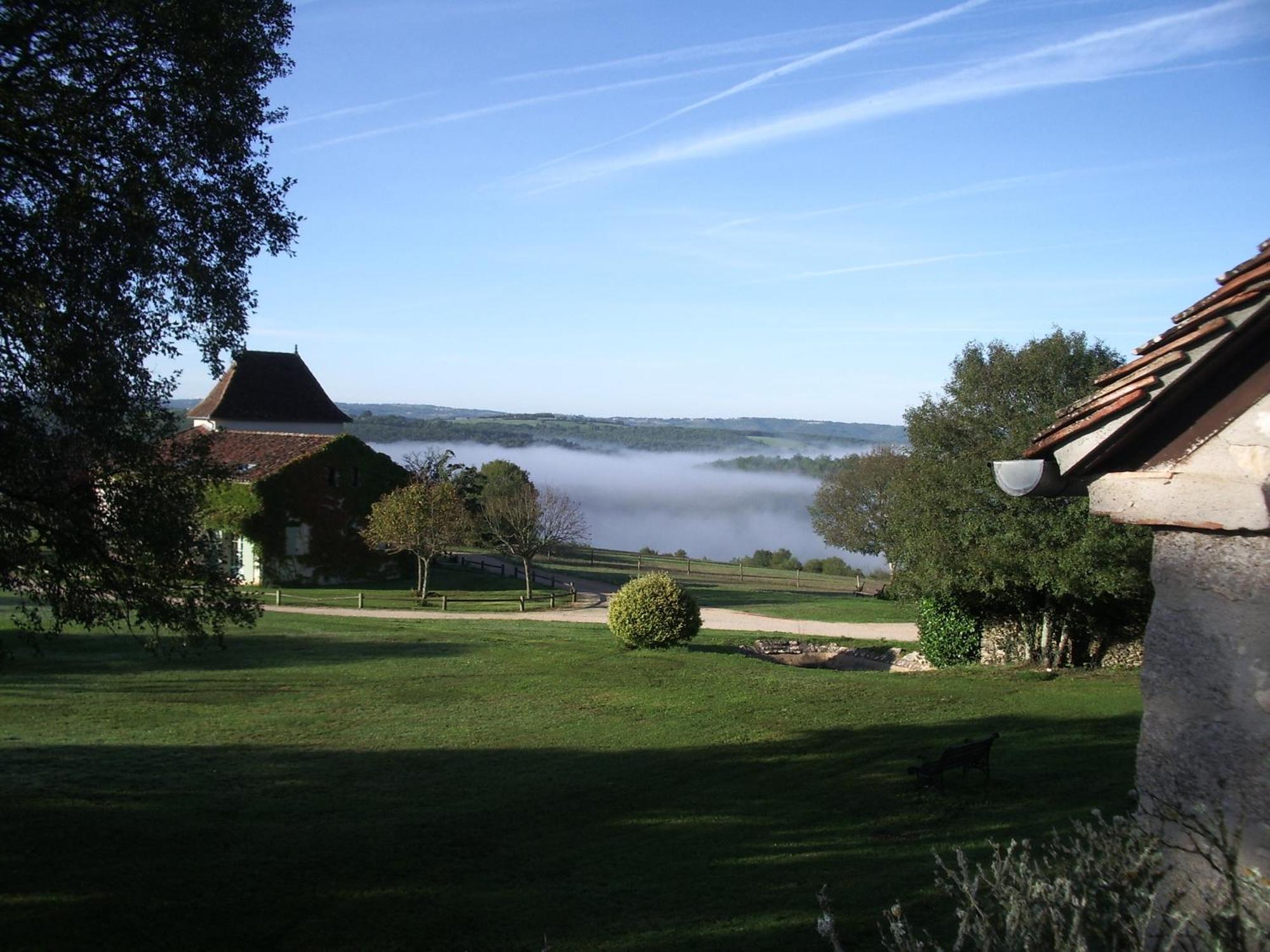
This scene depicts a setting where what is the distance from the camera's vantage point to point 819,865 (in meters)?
10.4

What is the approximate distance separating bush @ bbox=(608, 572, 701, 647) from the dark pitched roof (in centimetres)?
3804

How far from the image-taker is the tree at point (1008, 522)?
21484mm

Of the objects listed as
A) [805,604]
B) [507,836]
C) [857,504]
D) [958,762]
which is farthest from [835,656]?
[857,504]

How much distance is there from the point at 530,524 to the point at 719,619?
34.6 ft

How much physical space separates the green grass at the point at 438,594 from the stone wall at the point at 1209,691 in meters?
35.4

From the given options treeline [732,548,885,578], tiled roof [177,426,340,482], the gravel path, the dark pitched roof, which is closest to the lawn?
the gravel path

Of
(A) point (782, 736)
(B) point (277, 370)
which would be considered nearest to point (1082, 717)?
(A) point (782, 736)

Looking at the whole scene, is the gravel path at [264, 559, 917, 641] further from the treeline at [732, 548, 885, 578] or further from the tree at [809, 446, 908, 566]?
the treeline at [732, 548, 885, 578]

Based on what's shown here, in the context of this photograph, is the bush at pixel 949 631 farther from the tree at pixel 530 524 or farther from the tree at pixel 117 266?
the tree at pixel 530 524

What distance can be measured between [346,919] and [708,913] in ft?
11.3

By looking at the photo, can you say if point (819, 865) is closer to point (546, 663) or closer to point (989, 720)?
point (989, 720)

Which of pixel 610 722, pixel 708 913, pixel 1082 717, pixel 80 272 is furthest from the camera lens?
pixel 610 722

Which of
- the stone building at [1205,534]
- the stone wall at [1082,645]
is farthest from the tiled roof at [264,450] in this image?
the stone building at [1205,534]

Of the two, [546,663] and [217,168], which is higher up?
[217,168]
